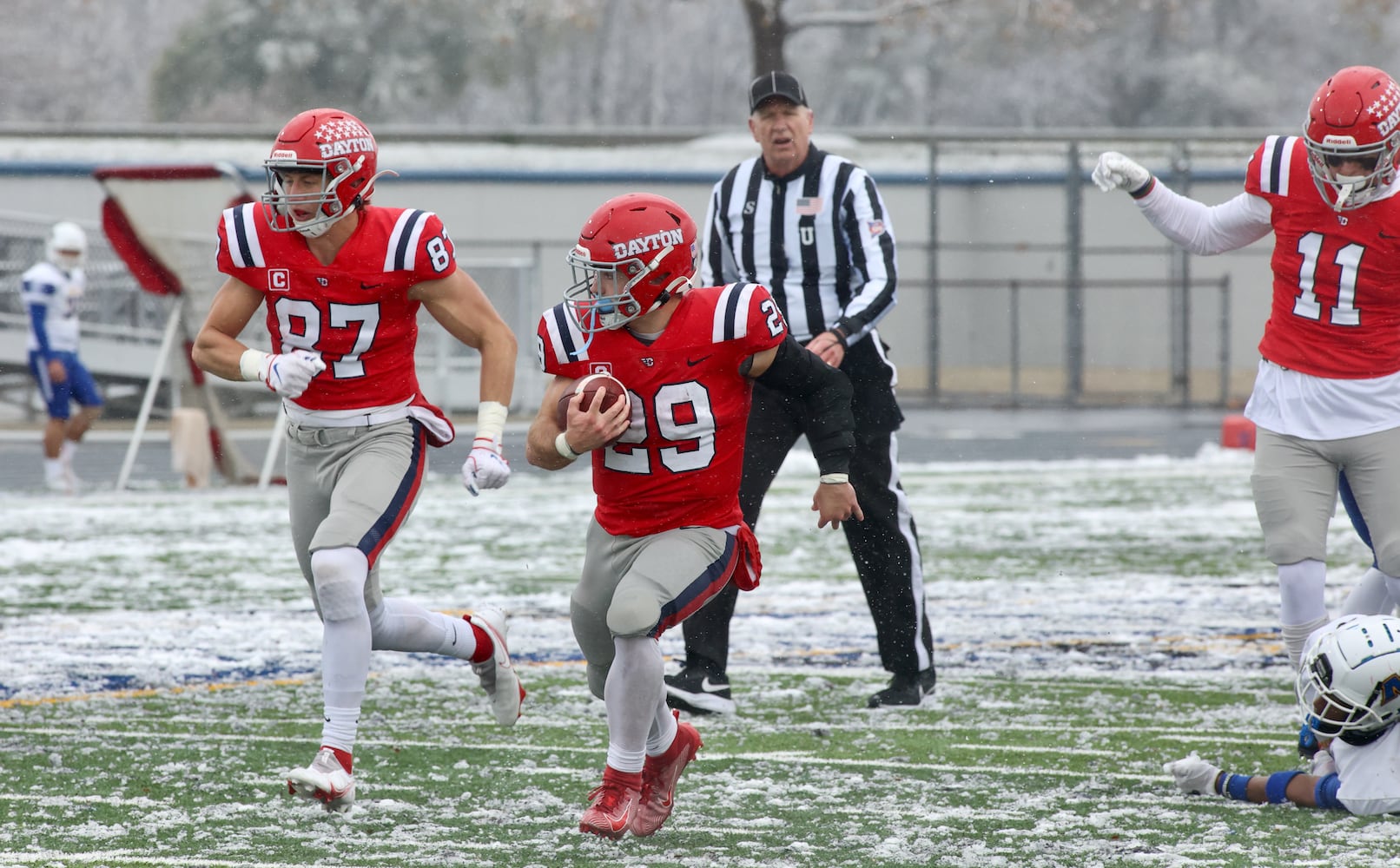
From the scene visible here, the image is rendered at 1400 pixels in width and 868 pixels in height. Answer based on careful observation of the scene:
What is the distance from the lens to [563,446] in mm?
3771

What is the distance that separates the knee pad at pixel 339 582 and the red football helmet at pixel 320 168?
Answer: 2.73 feet

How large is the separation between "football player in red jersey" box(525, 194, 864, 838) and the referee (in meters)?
1.10

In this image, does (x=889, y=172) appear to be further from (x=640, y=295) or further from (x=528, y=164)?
(x=640, y=295)

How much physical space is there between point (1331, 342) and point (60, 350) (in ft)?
32.9

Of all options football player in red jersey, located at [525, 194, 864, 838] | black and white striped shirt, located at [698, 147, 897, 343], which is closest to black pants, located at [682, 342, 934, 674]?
black and white striped shirt, located at [698, 147, 897, 343]

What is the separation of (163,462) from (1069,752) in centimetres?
1078

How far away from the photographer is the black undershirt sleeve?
4055 mm

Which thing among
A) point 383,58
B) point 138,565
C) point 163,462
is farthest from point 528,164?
point 383,58

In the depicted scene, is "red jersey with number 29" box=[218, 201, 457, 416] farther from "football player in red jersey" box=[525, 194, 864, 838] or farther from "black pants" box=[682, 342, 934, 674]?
Answer: "black pants" box=[682, 342, 934, 674]

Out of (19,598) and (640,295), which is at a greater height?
(640,295)

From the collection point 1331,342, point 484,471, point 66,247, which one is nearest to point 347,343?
point 484,471

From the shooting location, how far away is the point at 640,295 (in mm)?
3869

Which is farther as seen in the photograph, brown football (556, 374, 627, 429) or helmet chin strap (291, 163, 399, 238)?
helmet chin strap (291, 163, 399, 238)

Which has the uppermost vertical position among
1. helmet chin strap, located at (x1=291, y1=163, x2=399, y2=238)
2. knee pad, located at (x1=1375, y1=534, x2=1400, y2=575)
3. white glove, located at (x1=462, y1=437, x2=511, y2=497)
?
helmet chin strap, located at (x1=291, y1=163, x2=399, y2=238)
